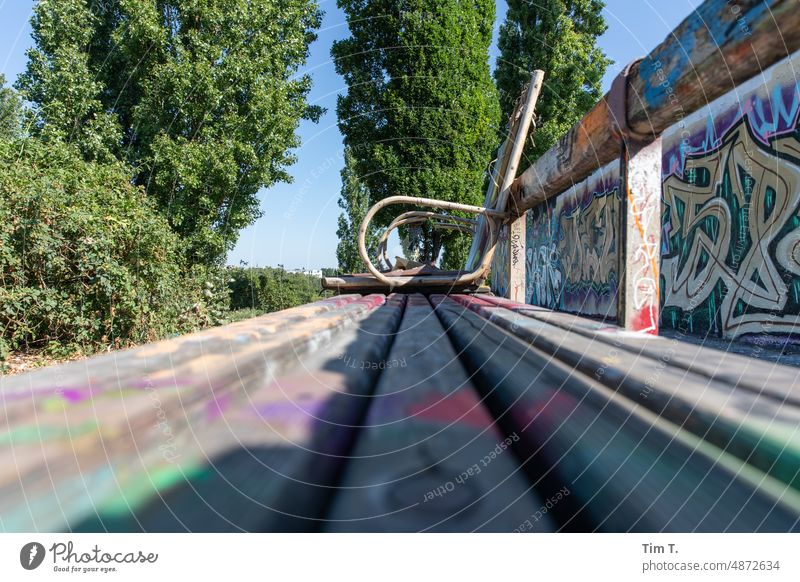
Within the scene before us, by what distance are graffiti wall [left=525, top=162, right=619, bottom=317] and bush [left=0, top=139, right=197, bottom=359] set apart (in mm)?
5823

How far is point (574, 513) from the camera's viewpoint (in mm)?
438

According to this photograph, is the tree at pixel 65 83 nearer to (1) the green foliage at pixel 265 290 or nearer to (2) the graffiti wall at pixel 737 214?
(1) the green foliage at pixel 265 290

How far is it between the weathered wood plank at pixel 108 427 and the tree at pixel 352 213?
6523mm

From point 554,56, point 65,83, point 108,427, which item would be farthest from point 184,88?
point 108,427

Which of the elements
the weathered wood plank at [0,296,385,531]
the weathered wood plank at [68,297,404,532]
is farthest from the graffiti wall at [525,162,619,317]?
the weathered wood plank at [0,296,385,531]

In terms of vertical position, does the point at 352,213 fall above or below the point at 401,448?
above

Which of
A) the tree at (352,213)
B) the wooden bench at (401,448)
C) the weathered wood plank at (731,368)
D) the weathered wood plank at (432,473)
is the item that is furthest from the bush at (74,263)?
the weathered wood plank at (731,368)

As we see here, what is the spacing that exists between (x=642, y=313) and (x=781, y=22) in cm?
99

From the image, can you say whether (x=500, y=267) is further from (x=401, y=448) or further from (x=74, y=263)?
(x=74, y=263)

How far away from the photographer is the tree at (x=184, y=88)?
858cm

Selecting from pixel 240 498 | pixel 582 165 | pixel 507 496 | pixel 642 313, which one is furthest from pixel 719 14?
pixel 240 498

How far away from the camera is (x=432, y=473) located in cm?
49

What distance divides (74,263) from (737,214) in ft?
24.9
